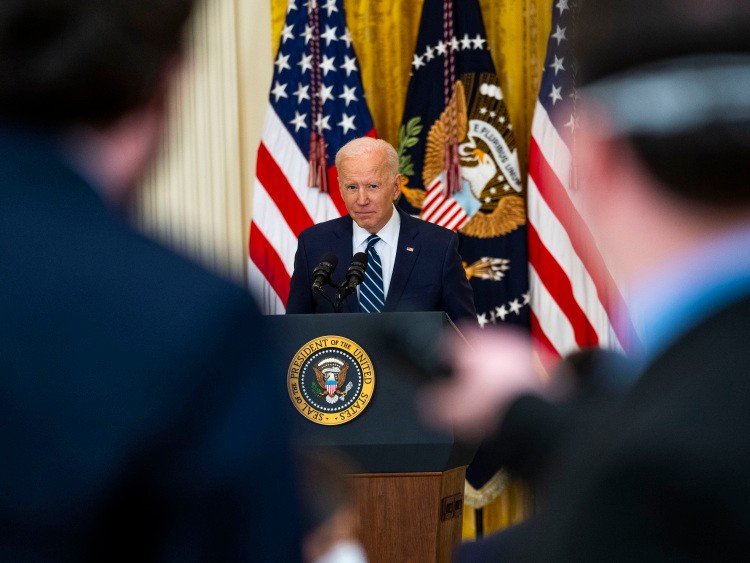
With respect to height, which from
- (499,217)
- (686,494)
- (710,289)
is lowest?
(686,494)

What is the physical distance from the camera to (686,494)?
620 mm

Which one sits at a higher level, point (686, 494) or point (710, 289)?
point (710, 289)

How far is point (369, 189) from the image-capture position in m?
5.07

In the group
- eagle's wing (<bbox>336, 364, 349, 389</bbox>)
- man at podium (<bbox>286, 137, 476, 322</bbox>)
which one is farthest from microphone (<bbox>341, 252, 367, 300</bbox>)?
eagle's wing (<bbox>336, 364, 349, 389</bbox>)

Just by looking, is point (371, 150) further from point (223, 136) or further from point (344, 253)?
point (223, 136)

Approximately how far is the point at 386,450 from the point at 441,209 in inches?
136

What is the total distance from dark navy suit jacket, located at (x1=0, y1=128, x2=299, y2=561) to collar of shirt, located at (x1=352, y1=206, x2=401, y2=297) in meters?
3.96

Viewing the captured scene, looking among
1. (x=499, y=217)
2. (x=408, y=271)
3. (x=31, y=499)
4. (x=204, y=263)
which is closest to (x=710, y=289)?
(x=204, y=263)

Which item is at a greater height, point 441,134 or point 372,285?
point 441,134

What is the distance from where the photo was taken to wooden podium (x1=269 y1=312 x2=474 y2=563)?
11.6ft

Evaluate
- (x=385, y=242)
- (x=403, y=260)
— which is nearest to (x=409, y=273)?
(x=403, y=260)

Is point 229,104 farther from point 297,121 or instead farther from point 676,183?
point 676,183

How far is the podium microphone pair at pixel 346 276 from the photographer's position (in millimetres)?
4035

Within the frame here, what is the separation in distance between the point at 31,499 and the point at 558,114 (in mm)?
6209
